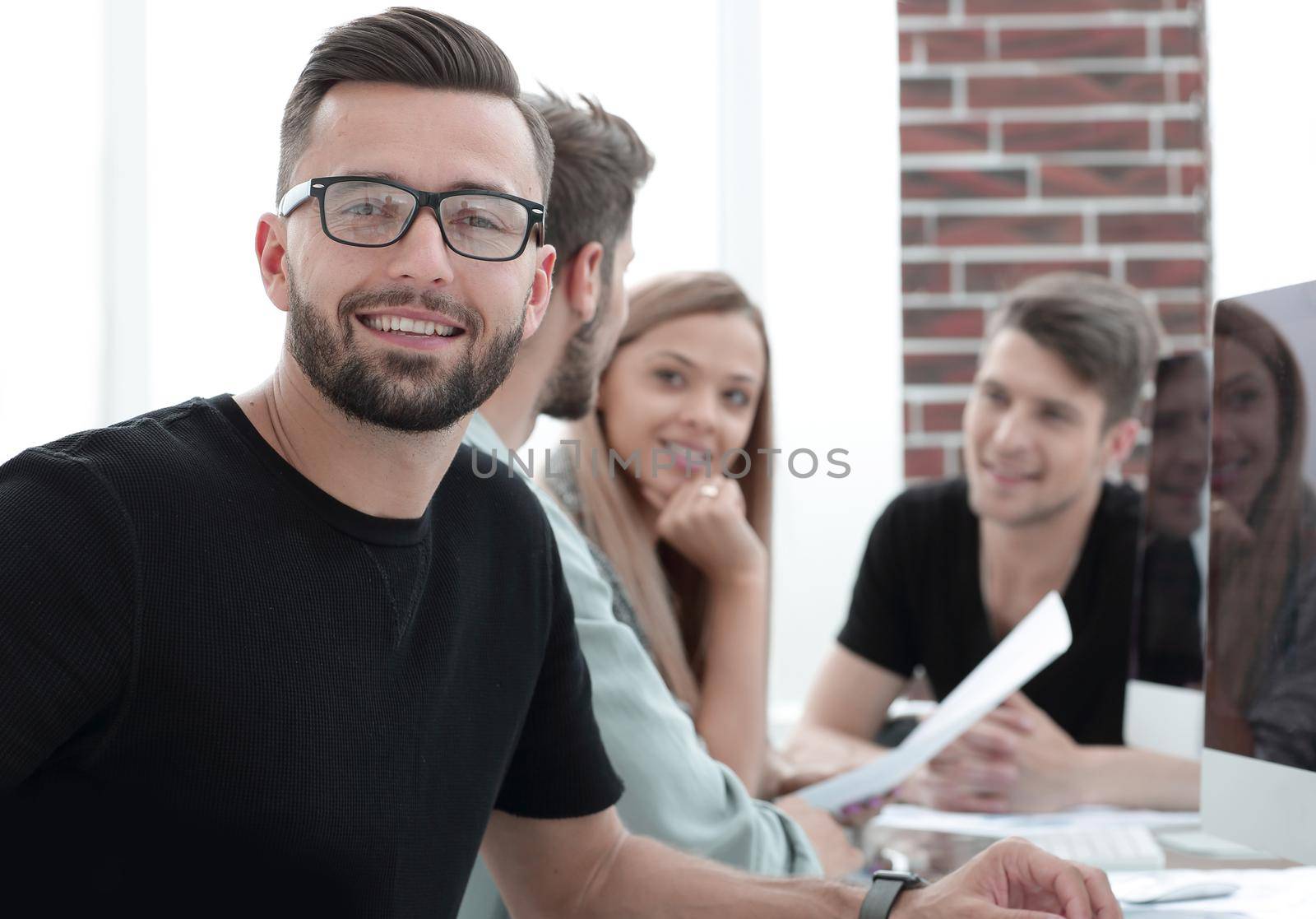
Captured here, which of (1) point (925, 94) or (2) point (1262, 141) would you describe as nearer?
(2) point (1262, 141)

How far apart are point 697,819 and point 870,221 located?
181 cm

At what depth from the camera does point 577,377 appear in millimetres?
1526

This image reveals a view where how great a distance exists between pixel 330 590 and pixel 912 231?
214 cm

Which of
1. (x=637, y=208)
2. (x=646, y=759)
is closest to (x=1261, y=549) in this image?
(x=646, y=759)

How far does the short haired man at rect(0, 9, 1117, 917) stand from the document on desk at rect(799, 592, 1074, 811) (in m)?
0.51

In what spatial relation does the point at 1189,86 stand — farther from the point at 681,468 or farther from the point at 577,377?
the point at 577,377

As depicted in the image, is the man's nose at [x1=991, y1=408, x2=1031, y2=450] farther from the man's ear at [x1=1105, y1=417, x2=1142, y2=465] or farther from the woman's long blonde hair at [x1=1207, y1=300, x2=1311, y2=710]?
the woman's long blonde hair at [x1=1207, y1=300, x2=1311, y2=710]

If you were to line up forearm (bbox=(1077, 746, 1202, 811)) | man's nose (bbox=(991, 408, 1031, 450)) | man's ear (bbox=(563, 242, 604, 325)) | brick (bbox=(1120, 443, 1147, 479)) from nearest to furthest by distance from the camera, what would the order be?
man's ear (bbox=(563, 242, 604, 325)) → forearm (bbox=(1077, 746, 1202, 811)) → man's nose (bbox=(991, 408, 1031, 450)) → brick (bbox=(1120, 443, 1147, 479))

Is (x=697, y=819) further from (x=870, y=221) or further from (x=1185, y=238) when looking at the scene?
(x=1185, y=238)

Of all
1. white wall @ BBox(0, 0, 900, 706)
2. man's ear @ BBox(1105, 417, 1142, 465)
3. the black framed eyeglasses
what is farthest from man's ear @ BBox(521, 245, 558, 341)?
white wall @ BBox(0, 0, 900, 706)

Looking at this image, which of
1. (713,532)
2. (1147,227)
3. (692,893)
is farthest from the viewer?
(1147,227)

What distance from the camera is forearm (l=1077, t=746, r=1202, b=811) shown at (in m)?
1.72

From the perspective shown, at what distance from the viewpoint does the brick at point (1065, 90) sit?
2.76 meters

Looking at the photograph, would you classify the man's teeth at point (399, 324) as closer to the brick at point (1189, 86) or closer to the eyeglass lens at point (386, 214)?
the eyeglass lens at point (386, 214)
